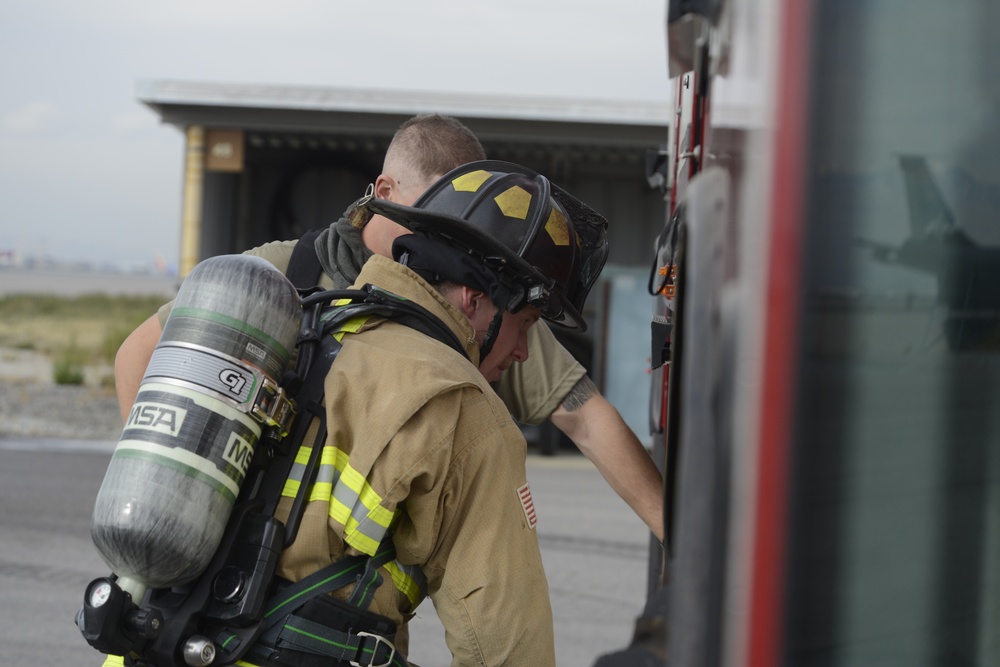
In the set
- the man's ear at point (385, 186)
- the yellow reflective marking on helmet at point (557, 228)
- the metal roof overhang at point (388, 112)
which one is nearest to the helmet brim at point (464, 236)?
the yellow reflective marking on helmet at point (557, 228)

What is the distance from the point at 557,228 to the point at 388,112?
34.6ft

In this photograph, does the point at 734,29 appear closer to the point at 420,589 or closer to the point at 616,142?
the point at 420,589

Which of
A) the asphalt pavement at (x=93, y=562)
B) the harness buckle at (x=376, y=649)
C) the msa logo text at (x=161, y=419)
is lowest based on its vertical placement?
the asphalt pavement at (x=93, y=562)

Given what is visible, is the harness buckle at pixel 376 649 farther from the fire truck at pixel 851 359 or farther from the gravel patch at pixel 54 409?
the gravel patch at pixel 54 409

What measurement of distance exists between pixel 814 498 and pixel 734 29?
1.87ft

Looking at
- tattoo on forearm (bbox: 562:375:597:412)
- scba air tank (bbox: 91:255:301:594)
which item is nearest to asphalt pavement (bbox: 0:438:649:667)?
tattoo on forearm (bbox: 562:375:597:412)

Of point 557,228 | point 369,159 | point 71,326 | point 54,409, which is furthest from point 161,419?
point 71,326

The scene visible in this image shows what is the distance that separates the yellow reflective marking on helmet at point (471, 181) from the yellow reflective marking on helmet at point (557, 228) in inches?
6.0

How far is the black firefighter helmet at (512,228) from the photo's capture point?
6.71ft

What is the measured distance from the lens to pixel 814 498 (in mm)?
987

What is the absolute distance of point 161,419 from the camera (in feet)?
5.46

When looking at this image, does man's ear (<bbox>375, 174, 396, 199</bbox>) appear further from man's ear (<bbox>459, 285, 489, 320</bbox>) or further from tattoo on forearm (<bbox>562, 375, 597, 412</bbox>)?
man's ear (<bbox>459, 285, 489, 320</bbox>)

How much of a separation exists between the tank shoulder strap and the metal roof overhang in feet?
31.2

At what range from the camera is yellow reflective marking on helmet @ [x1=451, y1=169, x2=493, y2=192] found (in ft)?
7.18
